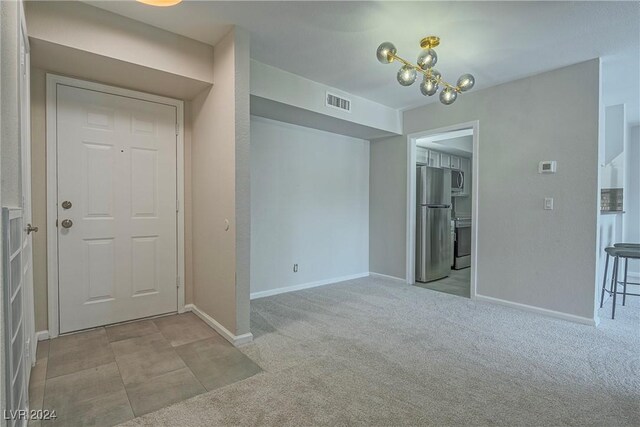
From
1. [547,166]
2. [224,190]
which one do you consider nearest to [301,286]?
[224,190]

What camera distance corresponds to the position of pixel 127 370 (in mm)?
2119

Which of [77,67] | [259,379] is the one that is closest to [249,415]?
[259,379]

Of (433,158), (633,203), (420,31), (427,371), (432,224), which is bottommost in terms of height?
(427,371)

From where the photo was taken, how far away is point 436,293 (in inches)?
159

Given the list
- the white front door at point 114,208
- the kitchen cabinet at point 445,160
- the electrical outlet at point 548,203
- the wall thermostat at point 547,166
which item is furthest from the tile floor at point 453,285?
the white front door at point 114,208

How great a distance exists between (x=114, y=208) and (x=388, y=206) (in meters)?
3.47

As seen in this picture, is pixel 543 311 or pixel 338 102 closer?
pixel 543 311

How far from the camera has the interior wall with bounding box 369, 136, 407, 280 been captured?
4590 millimetres

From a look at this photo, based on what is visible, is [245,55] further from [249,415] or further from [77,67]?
[249,415]

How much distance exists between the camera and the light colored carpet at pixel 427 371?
5.56ft

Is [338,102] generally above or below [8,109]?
above

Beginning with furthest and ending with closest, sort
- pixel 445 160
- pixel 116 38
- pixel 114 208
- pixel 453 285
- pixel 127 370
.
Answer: pixel 445 160 < pixel 453 285 < pixel 114 208 < pixel 116 38 < pixel 127 370

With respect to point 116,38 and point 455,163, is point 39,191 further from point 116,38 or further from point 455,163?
point 455,163

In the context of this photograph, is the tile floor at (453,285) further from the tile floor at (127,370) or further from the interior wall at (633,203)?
the tile floor at (127,370)
